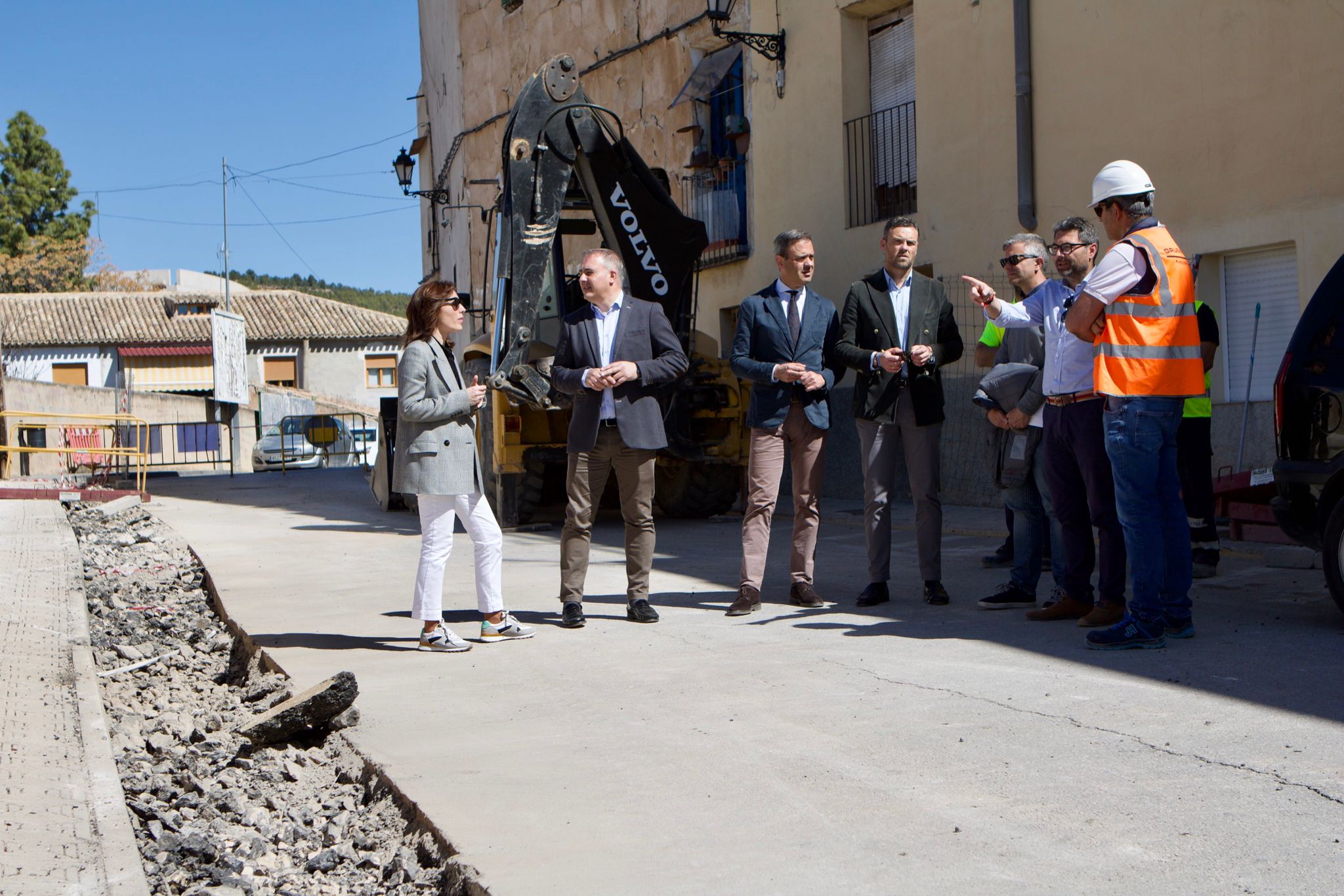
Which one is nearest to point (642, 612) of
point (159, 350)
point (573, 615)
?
point (573, 615)

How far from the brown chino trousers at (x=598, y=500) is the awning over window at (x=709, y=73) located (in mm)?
12216

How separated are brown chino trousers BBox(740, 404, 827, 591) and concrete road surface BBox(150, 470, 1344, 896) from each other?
39 cm

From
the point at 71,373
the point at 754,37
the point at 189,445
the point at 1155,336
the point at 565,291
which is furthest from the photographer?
the point at 71,373

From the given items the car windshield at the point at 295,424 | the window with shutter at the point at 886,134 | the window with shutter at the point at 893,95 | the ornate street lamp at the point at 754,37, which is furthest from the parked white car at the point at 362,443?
the window with shutter at the point at 893,95

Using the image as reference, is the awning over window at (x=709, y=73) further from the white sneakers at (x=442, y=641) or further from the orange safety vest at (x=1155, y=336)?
the orange safety vest at (x=1155, y=336)

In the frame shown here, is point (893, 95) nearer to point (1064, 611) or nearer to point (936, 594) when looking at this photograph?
point (936, 594)

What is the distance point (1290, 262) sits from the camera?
1091 centimetres

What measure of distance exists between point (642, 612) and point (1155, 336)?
112 inches

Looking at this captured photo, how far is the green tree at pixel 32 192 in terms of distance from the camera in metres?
64.5

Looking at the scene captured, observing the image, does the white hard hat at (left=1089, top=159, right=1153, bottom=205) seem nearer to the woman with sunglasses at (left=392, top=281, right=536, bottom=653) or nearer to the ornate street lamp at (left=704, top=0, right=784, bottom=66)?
the woman with sunglasses at (left=392, top=281, right=536, bottom=653)

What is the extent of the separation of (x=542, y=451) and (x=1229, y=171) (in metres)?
6.33

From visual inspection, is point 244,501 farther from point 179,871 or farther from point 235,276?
point 235,276

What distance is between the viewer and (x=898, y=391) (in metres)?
7.00

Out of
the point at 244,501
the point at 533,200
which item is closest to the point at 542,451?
the point at 533,200
